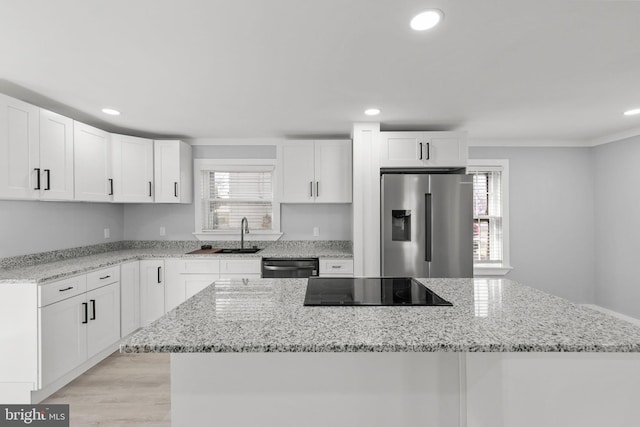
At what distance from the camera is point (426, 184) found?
3.25 m

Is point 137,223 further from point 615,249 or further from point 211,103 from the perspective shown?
point 615,249

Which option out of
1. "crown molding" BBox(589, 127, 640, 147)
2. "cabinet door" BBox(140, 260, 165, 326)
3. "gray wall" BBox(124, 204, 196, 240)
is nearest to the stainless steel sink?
"gray wall" BBox(124, 204, 196, 240)

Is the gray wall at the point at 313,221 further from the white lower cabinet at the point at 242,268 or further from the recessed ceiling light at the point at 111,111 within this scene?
the recessed ceiling light at the point at 111,111

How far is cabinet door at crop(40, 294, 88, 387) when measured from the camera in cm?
224

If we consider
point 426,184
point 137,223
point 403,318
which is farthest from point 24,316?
point 426,184

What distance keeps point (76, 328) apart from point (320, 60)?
2763mm

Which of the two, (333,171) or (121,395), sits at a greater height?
(333,171)

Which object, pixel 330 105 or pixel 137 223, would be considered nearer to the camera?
pixel 330 105

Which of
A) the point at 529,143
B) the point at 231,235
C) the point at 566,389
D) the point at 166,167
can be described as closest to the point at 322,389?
the point at 566,389

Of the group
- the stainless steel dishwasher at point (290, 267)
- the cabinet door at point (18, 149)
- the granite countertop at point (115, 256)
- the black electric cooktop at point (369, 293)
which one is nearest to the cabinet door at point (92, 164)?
the cabinet door at point (18, 149)

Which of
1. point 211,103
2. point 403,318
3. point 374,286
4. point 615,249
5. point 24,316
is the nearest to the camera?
point 403,318

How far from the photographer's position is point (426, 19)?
5.09 feet

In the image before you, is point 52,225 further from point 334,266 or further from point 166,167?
point 334,266

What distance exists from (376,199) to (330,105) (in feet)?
3.62
